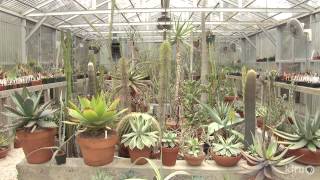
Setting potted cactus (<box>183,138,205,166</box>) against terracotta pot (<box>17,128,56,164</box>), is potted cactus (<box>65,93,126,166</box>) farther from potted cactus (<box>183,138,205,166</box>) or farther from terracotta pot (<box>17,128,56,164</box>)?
potted cactus (<box>183,138,205,166</box>)

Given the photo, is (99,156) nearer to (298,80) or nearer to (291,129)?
(291,129)

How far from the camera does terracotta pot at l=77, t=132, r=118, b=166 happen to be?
2.76 meters

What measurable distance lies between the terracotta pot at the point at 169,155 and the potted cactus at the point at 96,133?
0.44 metres

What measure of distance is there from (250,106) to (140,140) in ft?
3.56

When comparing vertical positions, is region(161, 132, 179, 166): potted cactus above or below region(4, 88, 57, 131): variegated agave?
below

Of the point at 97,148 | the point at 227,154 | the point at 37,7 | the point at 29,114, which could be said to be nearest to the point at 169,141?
the point at 227,154

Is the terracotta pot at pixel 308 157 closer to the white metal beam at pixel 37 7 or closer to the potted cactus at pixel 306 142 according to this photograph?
the potted cactus at pixel 306 142

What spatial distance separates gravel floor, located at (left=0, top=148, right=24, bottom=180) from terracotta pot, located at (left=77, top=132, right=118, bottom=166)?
1.52 meters

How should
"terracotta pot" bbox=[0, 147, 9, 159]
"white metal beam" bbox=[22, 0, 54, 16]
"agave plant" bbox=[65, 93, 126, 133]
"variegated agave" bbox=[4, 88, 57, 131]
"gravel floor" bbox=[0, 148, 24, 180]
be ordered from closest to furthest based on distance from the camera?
1. "agave plant" bbox=[65, 93, 126, 133]
2. "variegated agave" bbox=[4, 88, 57, 131]
3. "gravel floor" bbox=[0, 148, 24, 180]
4. "terracotta pot" bbox=[0, 147, 9, 159]
5. "white metal beam" bbox=[22, 0, 54, 16]

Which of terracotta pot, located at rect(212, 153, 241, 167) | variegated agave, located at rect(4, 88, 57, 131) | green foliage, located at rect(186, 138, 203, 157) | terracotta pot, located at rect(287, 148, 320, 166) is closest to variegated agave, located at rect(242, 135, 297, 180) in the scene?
terracotta pot, located at rect(212, 153, 241, 167)

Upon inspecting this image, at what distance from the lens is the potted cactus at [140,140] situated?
279 centimetres

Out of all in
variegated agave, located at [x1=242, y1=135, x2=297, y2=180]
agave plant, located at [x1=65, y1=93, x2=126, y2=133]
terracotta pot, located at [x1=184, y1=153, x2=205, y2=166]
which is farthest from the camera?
terracotta pot, located at [x1=184, y1=153, x2=205, y2=166]

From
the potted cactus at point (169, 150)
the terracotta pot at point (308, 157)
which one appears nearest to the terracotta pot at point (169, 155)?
the potted cactus at point (169, 150)

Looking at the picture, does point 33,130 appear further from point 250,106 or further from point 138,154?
point 250,106
